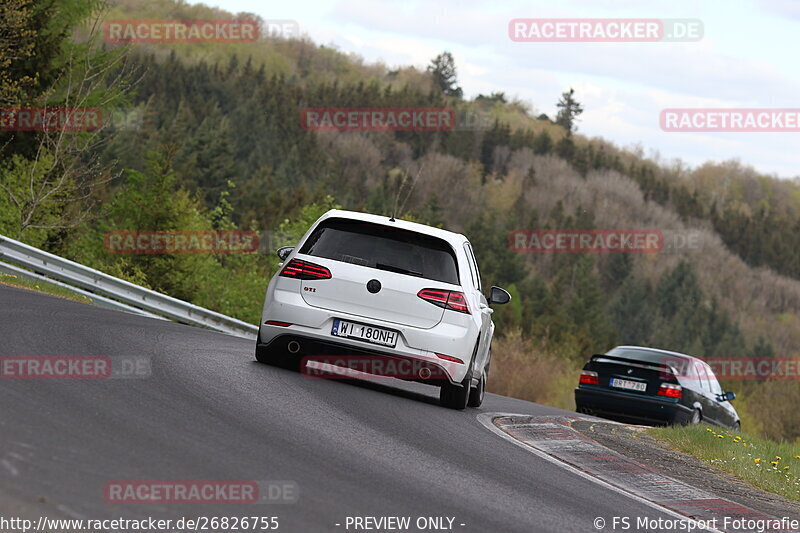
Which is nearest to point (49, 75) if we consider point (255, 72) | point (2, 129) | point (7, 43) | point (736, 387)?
point (2, 129)

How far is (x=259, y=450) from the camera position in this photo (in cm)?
669

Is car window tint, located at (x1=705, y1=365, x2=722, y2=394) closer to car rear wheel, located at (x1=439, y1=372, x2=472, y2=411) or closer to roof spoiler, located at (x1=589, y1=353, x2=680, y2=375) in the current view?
roof spoiler, located at (x1=589, y1=353, x2=680, y2=375)

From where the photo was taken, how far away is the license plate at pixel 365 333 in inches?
419

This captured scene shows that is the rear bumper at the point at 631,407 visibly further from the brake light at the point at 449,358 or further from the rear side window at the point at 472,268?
the brake light at the point at 449,358

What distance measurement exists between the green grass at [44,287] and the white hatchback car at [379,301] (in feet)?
28.1

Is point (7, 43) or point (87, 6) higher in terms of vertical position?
point (87, 6)

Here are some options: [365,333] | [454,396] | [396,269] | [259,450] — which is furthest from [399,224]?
[259,450]

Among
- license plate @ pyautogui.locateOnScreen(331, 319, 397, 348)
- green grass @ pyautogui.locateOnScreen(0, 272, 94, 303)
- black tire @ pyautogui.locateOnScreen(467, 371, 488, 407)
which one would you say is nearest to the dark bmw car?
black tire @ pyautogui.locateOnScreen(467, 371, 488, 407)

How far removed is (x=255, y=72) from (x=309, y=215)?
155 metres

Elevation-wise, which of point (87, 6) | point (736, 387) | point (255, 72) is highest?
point (255, 72)

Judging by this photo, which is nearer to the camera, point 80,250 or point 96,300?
point 96,300

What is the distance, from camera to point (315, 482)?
20.1 ft

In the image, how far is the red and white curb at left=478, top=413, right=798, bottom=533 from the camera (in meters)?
7.97

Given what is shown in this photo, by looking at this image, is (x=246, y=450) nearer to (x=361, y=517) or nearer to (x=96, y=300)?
(x=361, y=517)
